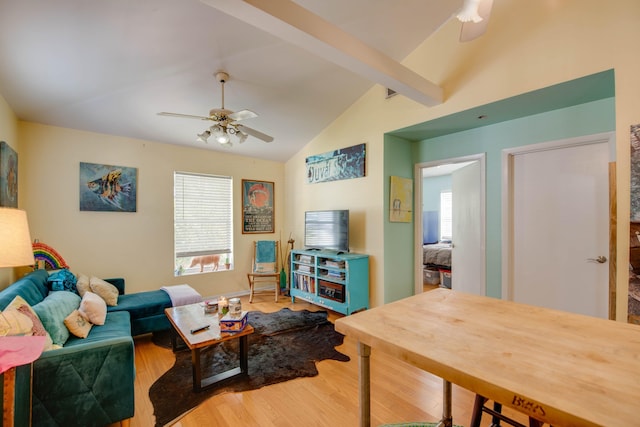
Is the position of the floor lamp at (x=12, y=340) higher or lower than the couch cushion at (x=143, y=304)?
higher

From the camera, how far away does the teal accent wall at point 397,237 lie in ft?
11.7

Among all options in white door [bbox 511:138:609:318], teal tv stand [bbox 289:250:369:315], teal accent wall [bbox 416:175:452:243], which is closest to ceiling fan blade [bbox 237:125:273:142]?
teal tv stand [bbox 289:250:369:315]

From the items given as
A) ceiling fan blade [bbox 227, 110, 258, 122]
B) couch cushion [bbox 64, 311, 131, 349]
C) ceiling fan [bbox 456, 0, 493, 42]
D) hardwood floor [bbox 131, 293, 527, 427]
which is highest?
ceiling fan [bbox 456, 0, 493, 42]

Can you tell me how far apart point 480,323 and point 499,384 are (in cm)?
40

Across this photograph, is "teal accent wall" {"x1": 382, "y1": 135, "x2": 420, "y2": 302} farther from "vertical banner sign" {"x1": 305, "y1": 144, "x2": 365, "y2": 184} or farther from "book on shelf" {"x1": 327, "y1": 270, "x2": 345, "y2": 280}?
"book on shelf" {"x1": 327, "y1": 270, "x2": 345, "y2": 280}

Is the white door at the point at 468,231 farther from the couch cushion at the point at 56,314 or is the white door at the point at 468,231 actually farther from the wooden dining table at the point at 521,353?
the couch cushion at the point at 56,314

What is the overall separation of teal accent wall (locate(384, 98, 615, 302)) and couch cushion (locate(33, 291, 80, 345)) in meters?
3.11

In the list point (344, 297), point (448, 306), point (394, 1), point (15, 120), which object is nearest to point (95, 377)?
point (448, 306)

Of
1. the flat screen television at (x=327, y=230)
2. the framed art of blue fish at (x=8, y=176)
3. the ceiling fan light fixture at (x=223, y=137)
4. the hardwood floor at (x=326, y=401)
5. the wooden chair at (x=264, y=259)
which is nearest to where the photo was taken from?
the hardwood floor at (x=326, y=401)

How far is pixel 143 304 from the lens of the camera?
294 cm

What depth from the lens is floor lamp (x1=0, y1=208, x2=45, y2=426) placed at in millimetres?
1018

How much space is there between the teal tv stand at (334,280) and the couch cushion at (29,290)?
279cm

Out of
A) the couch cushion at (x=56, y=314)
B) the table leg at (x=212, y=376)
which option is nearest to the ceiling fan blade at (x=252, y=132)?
the table leg at (x=212, y=376)

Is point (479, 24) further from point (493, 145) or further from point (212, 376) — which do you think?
point (212, 376)
